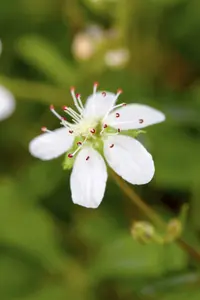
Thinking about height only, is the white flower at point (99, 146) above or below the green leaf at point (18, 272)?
below

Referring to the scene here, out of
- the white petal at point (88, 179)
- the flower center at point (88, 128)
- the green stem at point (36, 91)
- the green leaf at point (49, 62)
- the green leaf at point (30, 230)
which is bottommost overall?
the white petal at point (88, 179)

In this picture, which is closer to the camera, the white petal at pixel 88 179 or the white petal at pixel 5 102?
the white petal at pixel 88 179

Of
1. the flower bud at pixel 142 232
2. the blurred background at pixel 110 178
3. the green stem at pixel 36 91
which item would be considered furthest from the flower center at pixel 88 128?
the green stem at pixel 36 91

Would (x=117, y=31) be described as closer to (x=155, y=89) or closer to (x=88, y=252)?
(x=155, y=89)

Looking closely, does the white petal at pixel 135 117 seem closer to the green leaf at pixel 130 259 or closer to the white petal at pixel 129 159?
the white petal at pixel 129 159

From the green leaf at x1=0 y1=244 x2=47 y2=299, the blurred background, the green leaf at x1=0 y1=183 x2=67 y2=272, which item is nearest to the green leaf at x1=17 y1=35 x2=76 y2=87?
the blurred background

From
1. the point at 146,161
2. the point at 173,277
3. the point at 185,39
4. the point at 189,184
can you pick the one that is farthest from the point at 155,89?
the point at 146,161

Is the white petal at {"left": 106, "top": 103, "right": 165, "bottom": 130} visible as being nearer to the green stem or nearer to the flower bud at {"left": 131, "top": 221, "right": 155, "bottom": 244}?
the flower bud at {"left": 131, "top": 221, "right": 155, "bottom": 244}

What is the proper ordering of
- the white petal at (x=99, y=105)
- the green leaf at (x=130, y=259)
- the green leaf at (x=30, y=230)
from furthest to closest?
the green leaf at (x=30, y=230) → the green leaf at (x=130, y=259) → the white petal at (x=99, y=105)
